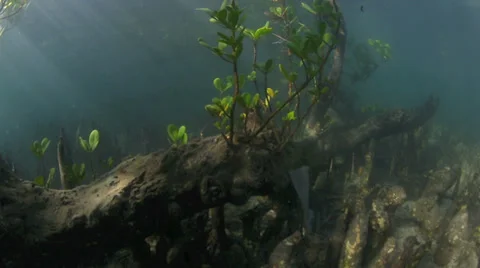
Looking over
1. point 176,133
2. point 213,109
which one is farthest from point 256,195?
point 176,133

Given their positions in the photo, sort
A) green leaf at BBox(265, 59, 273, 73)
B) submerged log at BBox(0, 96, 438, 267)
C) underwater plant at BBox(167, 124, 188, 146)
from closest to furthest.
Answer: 1. submerged log at BBox(0, 96, 438, 267)
2. green leaf at BBox(265, 59, 273, 73)
3. underwater plant at BBox(167, 124, 188, 146)

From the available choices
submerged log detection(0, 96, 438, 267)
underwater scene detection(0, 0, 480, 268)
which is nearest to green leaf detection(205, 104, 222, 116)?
underwater scene detection(0, 0, 480, 268)

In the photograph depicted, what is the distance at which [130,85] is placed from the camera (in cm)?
2597

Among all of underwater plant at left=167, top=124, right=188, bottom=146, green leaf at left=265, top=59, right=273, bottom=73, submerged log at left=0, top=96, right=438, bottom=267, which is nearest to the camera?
submerged log at left=0, top=96, right=438, bottom=267

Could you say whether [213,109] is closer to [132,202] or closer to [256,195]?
[256,195]

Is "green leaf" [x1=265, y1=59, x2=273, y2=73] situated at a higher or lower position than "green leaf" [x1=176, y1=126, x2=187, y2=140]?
higher

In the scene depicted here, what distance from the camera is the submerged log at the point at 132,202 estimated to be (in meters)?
2.76

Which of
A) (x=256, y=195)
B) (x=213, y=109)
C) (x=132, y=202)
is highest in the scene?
(x=213, y=109)

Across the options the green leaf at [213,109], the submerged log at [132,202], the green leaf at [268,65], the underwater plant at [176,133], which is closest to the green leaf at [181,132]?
the underwater plant at [176,133]

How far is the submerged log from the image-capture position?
2.76 metres

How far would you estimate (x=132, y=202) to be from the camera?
2756 millimetres

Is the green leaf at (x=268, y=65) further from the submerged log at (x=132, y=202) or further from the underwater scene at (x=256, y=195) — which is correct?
the submerged log at (x=132, y=202)

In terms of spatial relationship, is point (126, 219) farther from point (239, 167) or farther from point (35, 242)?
point (239, 167)

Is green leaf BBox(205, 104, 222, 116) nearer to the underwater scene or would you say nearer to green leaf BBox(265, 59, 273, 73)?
the underwater scene
